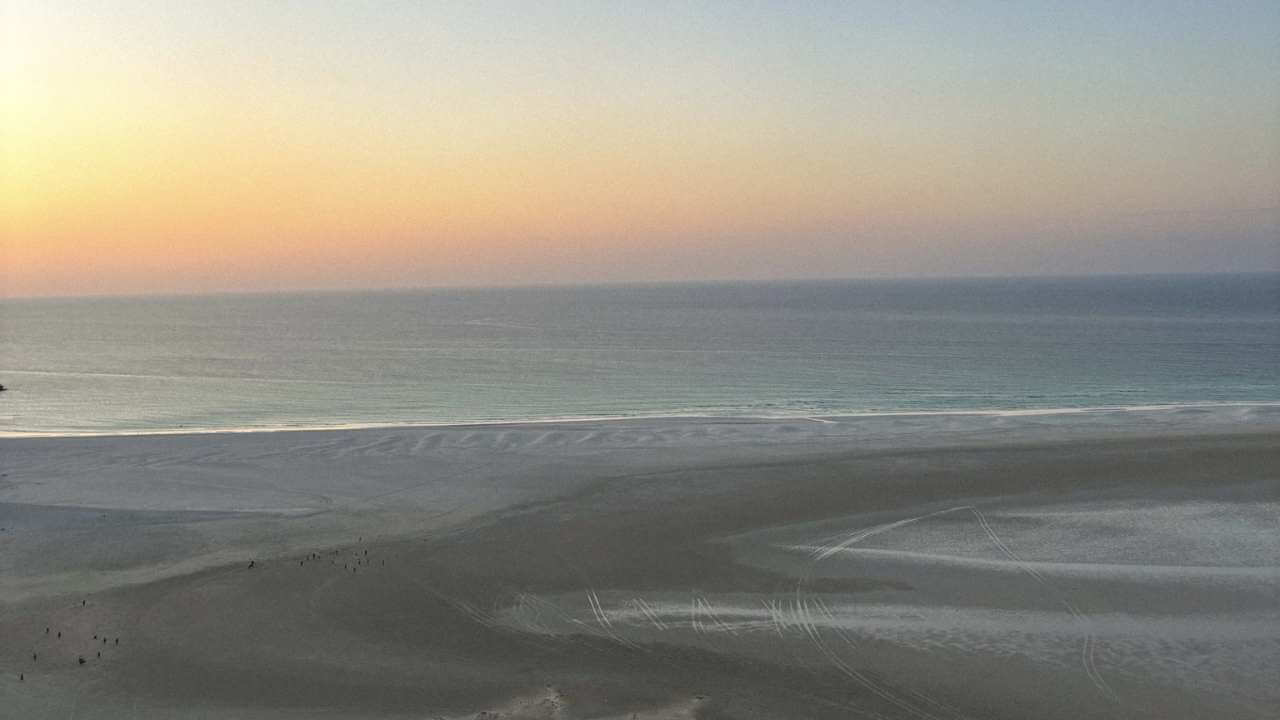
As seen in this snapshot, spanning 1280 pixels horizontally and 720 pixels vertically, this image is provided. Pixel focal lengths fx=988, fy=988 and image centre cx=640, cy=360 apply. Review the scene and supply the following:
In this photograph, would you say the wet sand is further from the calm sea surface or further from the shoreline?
the calm sea surface

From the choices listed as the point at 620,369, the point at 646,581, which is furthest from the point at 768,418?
the point at 620,369

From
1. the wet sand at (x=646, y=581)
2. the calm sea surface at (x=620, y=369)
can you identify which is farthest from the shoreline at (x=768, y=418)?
the wet sand at (x=646, y=581)

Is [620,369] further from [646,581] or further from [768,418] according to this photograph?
[646,581]

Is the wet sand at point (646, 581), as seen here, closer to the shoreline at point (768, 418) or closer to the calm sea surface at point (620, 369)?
the shoreline at point (768, 418)

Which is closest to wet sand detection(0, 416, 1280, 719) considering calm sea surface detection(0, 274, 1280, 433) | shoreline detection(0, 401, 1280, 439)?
shoreline detection(0, 401, 1280, 439)

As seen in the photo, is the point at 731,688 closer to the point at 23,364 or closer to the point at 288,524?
the point at 288,524

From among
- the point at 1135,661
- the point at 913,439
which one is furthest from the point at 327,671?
the point at 913,439
